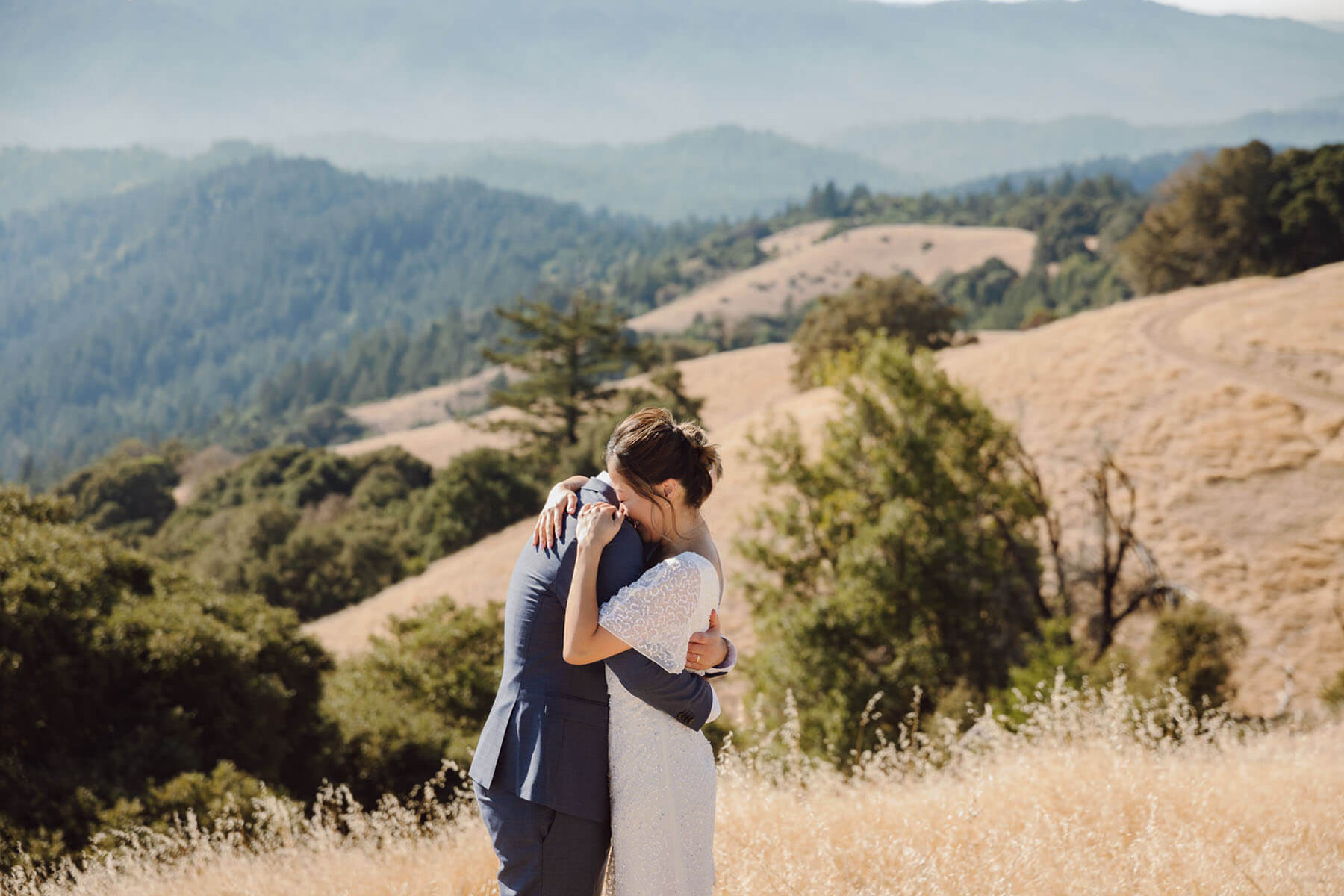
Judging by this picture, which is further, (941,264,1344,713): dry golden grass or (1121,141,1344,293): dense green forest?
(1121,141,1344,293): dense green forest

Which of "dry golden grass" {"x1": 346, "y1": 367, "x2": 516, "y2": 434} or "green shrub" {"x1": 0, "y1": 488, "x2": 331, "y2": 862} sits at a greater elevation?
"green shrub" {"x1": 0, "y1": 488, "x2": 331, "y2": 862}

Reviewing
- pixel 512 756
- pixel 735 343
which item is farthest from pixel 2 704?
pixel 735 343

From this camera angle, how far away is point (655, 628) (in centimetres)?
244

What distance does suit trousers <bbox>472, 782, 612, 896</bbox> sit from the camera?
256cm

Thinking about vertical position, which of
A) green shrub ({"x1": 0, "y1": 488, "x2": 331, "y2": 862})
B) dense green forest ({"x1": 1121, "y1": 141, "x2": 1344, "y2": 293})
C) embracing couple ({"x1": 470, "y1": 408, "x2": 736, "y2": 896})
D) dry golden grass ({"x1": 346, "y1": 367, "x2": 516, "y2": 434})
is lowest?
dry golden grass ({"x1": 346, "y1": 367, "x2": 516, "y2": 434})

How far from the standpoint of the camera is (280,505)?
35688 millimetres

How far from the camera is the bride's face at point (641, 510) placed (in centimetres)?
267

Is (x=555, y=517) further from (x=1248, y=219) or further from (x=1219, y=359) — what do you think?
(x=1248, y=219)

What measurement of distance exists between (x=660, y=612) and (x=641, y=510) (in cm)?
36

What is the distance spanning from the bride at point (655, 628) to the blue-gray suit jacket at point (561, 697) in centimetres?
5

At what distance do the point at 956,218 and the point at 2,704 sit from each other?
18954 centimetres

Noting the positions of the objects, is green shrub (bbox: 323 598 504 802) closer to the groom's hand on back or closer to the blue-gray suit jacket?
the blue-gray suit jacket

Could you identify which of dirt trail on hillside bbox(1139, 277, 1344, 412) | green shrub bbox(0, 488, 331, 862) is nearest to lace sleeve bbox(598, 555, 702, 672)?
green shrub bbox(0, 488, 331, 862)

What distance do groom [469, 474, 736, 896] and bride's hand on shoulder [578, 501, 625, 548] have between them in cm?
7
